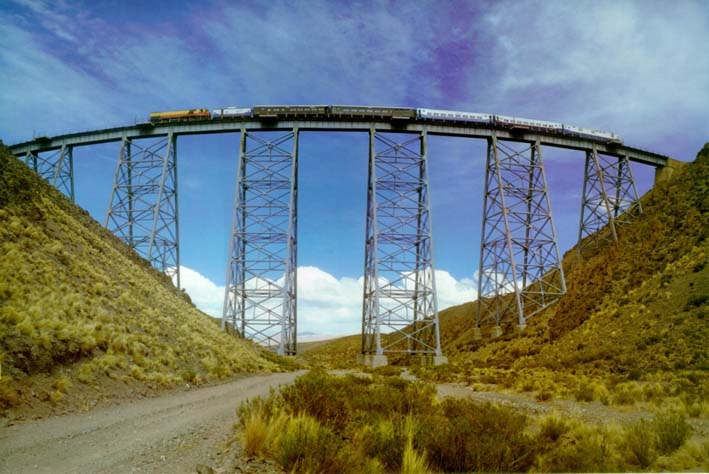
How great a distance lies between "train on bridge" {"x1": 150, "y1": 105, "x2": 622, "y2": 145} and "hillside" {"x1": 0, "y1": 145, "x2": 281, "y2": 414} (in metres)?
12.9

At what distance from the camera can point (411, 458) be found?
352 centimetres

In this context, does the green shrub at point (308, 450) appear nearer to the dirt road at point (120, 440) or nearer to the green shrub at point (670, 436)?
the dirt road at point (120, 440)

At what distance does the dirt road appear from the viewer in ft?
11.9

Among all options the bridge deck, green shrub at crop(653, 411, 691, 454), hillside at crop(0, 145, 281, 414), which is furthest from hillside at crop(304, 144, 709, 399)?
hillside at crop(0, 145, 281, 414)

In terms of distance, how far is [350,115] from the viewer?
84.1 feet

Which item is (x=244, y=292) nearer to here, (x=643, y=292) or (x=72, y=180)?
(x=72, y=180)

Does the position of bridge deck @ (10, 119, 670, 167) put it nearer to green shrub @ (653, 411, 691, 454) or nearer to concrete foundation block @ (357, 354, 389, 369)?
concrete foundation block @ (357, 354, 389, 369)

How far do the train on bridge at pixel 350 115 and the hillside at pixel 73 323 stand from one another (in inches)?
506

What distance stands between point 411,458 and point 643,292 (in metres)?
17.4

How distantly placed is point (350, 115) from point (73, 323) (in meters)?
20.6

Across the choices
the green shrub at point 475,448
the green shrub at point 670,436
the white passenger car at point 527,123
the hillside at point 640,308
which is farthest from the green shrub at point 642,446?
the white passenger car at point 527,123

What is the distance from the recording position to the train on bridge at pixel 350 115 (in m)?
25.5

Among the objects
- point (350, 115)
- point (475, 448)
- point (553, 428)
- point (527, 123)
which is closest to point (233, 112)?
point (350, 115)

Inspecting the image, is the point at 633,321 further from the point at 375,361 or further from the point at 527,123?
the point at 527,123
